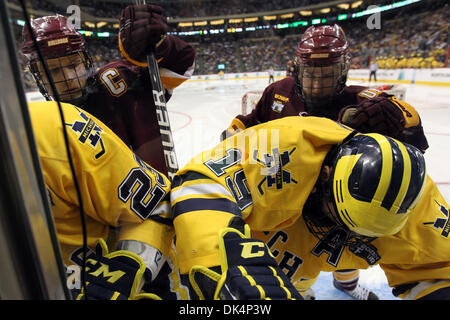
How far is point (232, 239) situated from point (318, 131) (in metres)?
0.37

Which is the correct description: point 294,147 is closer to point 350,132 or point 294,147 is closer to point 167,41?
point 350,132

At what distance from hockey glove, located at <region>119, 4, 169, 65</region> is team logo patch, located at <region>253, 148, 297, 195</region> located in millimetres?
524

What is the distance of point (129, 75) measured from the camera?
113 centimetres

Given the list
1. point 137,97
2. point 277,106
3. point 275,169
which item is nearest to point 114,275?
point 275,169

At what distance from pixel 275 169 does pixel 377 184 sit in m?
0.23

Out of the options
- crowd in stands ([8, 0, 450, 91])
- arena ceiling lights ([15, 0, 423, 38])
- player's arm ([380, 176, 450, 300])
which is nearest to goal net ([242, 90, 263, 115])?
crowd in stands ([8, 0, 450, 91])

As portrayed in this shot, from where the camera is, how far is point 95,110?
3.22 ft

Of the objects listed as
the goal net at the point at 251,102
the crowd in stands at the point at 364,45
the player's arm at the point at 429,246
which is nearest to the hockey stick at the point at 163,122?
the crowd in stands at the point at 364,45

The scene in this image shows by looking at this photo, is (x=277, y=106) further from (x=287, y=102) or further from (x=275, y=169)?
(x=275, y=169)

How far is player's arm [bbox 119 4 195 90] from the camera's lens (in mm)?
834

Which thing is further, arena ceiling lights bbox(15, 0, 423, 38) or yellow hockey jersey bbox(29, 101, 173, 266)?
arena ceiling lights bbox(15, 0, 423, 38)

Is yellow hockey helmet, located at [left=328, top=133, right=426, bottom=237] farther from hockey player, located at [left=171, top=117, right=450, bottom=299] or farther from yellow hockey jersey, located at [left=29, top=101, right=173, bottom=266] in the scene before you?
yellow hockey jersey, located at [left=29, top=101, right=173, bottom=266]

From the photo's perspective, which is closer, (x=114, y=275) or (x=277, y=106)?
(x=114, y=275)
